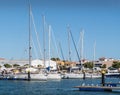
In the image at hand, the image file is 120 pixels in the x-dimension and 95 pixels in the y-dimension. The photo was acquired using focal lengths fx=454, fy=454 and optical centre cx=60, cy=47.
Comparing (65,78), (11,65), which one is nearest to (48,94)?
(65,78)

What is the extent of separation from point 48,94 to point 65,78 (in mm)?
63015

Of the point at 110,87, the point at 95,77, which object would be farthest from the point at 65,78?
the point at 110,87

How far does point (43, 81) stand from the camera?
9838 cm

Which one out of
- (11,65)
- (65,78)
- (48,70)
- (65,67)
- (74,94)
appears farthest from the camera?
(11,65)

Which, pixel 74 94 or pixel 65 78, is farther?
pixel 65 78

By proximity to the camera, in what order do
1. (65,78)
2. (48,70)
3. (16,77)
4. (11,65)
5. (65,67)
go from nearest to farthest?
1. (16,77)
2. (48,70)
3. (65,78)
4. (65,67)
5. (11,65)

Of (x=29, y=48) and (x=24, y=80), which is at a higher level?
(x=29, y=48)

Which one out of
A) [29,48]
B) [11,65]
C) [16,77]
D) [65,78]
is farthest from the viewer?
[11,65]

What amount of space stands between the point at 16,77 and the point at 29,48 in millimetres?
11762

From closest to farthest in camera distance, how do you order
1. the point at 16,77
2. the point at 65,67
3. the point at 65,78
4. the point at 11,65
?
the point at 16,77 < the point at 65,78 < the point at 65,67 < the point at 11,65

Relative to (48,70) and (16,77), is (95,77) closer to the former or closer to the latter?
(48,70)

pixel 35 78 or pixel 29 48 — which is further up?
pixel 29 48

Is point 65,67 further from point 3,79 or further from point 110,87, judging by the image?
point 110,87

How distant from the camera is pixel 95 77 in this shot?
127750 mm
